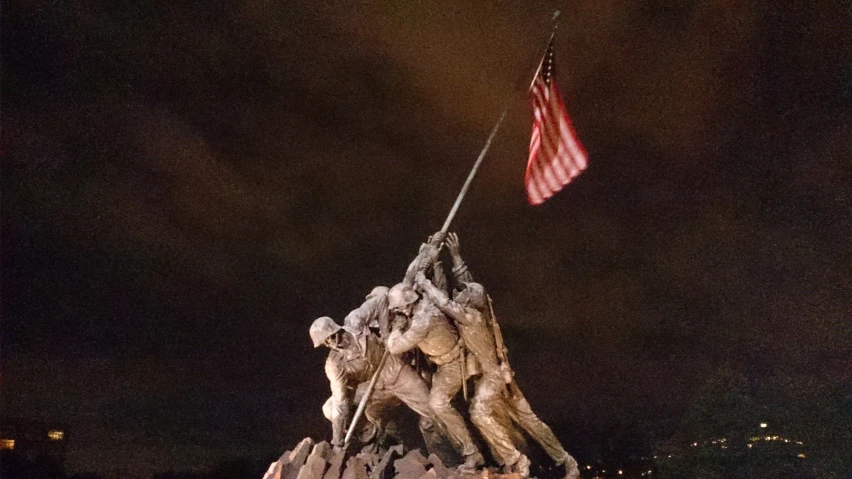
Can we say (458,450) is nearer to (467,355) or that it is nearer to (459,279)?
(467,355)

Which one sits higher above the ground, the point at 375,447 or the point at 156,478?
the point at 156,478

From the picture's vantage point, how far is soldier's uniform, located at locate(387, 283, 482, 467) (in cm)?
833

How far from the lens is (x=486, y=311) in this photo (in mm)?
9102

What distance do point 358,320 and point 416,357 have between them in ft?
3.71

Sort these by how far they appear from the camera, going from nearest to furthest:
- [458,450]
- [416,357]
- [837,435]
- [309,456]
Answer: [309,456] < [458,450] < [416,357] < [837,435]

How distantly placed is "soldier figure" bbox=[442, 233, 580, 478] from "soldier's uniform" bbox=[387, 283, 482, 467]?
23 centimetres

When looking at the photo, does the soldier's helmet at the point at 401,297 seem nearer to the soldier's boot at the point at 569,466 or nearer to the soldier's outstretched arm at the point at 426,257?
the soldier's outstretched arm at the point at 426,257

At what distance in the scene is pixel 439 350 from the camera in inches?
338

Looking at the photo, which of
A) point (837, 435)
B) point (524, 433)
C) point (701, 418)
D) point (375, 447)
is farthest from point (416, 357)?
point (837, 435)

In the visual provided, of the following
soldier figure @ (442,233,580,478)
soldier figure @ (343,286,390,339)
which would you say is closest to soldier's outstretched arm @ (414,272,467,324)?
soldier figure @ (442,233,580,478)

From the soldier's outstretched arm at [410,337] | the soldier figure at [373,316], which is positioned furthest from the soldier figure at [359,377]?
the soldier's outstretched arm at [410,337]

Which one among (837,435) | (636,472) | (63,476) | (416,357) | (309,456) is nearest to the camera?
(309,456)

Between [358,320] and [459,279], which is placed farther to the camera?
[459,279]

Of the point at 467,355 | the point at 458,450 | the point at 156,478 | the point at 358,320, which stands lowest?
the point at 458,450
